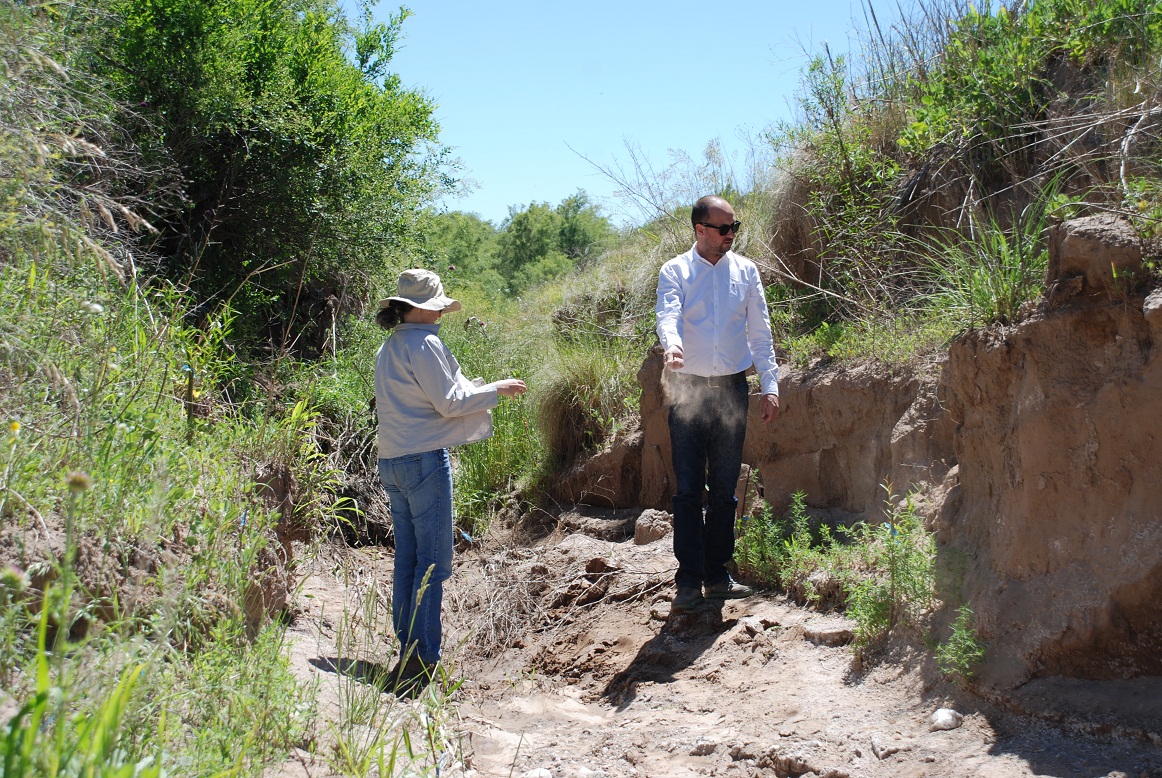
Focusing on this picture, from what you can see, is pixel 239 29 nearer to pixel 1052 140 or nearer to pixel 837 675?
pixel 1052 140

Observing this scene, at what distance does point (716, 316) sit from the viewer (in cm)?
492

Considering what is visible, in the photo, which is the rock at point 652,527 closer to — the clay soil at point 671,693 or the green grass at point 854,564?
the clay soil at point 671,693

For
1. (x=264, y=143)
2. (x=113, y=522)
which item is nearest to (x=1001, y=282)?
(x=113, y=522)

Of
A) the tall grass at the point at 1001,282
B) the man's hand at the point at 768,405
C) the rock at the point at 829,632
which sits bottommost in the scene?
the rock at the point at 829,632

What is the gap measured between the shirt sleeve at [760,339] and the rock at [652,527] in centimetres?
176

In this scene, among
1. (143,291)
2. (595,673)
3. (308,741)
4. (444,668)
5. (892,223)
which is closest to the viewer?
(308,741)

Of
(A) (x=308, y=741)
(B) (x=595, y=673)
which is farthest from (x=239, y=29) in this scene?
(A) (x=308, y=741)

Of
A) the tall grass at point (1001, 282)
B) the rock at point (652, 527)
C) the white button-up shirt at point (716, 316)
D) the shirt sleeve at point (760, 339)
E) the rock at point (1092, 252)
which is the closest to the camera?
the rock at point (1092, 252)

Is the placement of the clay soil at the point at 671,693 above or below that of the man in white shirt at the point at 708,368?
below

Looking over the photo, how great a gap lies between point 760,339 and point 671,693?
1857 millimetres

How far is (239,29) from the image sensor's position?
334 inches

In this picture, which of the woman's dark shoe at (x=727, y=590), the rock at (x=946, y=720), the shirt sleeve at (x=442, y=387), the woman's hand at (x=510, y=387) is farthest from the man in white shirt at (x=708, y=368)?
the rock at (x=946, y=720)

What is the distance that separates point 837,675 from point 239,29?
24.4ft

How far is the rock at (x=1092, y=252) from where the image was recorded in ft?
11.9
